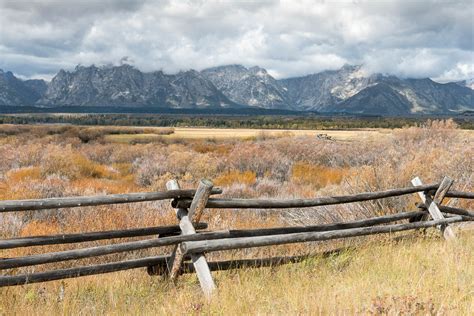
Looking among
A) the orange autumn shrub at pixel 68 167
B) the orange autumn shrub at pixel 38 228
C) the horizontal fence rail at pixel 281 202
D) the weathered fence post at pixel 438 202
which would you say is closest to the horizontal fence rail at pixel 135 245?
the horizontal fence rail at pixel 281 202

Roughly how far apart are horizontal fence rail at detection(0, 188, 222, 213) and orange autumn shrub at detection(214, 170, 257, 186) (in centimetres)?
1498

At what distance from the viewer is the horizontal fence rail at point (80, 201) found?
4.64 m

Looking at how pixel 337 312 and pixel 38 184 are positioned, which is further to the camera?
pixel 38 184

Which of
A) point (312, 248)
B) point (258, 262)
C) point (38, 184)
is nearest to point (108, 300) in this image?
point (258, 262)

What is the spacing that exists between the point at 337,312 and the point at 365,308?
0.76ft

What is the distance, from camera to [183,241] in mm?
5227

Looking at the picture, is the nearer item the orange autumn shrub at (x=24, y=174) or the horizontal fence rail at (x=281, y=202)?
the horizontal fence rail at (x=281, y=202)

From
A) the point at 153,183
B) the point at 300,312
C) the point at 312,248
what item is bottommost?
the point at 153,183

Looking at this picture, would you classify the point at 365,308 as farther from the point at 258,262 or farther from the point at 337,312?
the point at 258,262

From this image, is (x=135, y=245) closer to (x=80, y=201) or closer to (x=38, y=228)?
(x=80, y=201)

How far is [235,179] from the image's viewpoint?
837 inches

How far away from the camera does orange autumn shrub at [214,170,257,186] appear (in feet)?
68.5

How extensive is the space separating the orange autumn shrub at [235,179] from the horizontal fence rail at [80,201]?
49.2 feet

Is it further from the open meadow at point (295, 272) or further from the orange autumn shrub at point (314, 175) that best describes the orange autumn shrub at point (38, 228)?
the orange autumn shrub at point (314, 175)
